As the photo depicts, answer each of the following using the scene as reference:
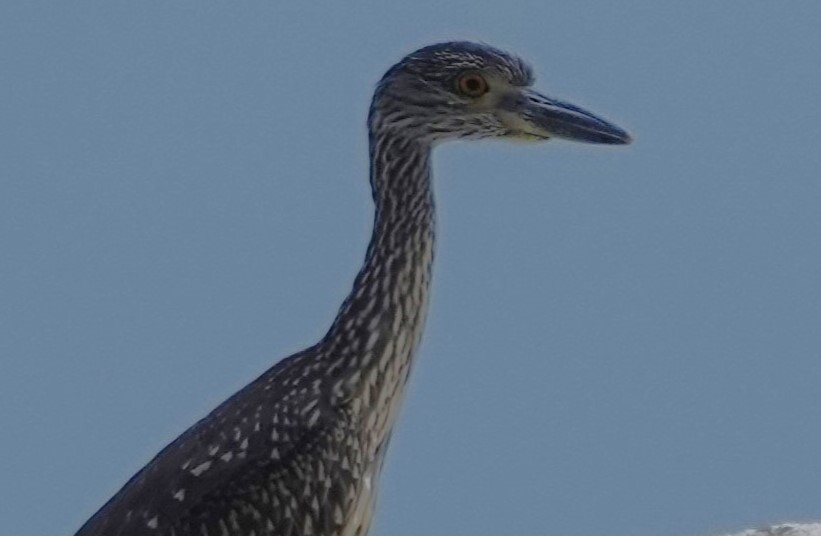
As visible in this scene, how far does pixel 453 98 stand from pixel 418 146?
0.62 ft

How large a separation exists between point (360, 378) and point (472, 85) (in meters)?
0.98

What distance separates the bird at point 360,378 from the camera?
8.86 meters

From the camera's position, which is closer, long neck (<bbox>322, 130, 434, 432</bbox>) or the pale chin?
long neck (<bbox>322, 130, 434, 432</bbox>)

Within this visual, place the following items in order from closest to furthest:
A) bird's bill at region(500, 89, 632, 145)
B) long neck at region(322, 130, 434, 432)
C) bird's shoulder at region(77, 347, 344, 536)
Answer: bird's shoulder at region(77, 347, 344, 536)
long neck at region(322, 130, 434, 432)
bird's bill at region(500, 89, 632, 145)

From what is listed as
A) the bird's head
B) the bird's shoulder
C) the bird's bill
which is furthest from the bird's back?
the bird's bill

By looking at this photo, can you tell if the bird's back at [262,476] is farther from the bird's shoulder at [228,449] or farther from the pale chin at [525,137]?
the pale chin at [525,137]

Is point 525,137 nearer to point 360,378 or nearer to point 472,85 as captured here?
point 472,85

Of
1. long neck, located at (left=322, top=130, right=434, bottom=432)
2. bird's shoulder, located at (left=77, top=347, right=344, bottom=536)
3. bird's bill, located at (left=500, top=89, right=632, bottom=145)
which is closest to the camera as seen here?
bird's shoulder, located at (left=77, top=347, right=344, bottom=536)

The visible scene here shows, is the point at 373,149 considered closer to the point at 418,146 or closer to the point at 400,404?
the point at 418,146

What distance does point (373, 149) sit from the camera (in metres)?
9.46

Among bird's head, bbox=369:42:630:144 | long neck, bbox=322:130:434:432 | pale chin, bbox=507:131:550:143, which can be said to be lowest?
long neck, bbox=322:130:434:432

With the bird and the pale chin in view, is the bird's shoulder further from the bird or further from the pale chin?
the pale chin

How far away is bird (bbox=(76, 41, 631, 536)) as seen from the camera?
8859 millimetres

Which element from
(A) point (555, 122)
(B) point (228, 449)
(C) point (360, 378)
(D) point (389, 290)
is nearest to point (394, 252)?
(D) point (389, 290)
